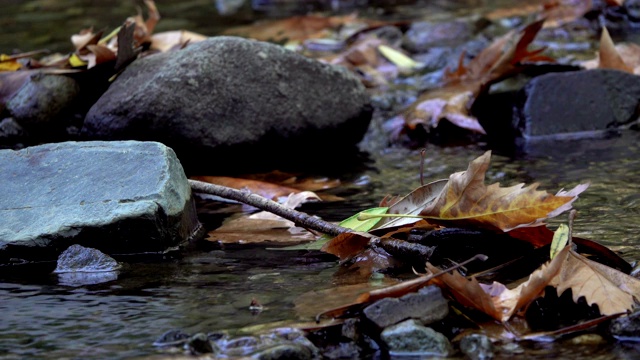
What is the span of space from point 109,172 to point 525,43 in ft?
8.55

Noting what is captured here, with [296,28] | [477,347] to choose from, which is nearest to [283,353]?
[477,347]

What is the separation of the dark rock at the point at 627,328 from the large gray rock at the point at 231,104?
7.33 feet

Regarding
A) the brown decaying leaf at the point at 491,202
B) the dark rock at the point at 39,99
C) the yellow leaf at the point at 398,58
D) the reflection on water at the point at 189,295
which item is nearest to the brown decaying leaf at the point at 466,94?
the yellow leaf at the point at 398,58

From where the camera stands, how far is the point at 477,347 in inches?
70.1

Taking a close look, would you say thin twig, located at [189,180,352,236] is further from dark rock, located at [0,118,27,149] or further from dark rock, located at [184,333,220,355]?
dark rock, located at [0,118,27,149]

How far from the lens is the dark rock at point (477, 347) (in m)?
1.76

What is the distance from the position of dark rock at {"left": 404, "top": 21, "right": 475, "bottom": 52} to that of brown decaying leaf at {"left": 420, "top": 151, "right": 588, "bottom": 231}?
14.1 feet

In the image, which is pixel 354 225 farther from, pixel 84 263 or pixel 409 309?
pixel 84 263

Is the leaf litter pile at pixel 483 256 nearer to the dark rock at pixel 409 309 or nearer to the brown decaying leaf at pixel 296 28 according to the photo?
the dark rock at pixel 409 309

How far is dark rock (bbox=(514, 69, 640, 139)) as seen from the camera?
439 centimetres

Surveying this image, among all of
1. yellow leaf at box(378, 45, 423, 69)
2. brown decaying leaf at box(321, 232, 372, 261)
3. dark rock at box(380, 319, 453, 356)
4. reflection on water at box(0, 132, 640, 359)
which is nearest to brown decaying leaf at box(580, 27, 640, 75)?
yellow leaf at box(378, 45, 423, 69)

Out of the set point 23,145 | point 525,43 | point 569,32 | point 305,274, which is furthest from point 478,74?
point 305,274

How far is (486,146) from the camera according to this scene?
4.35m

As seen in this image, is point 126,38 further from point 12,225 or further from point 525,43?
point 525,43
